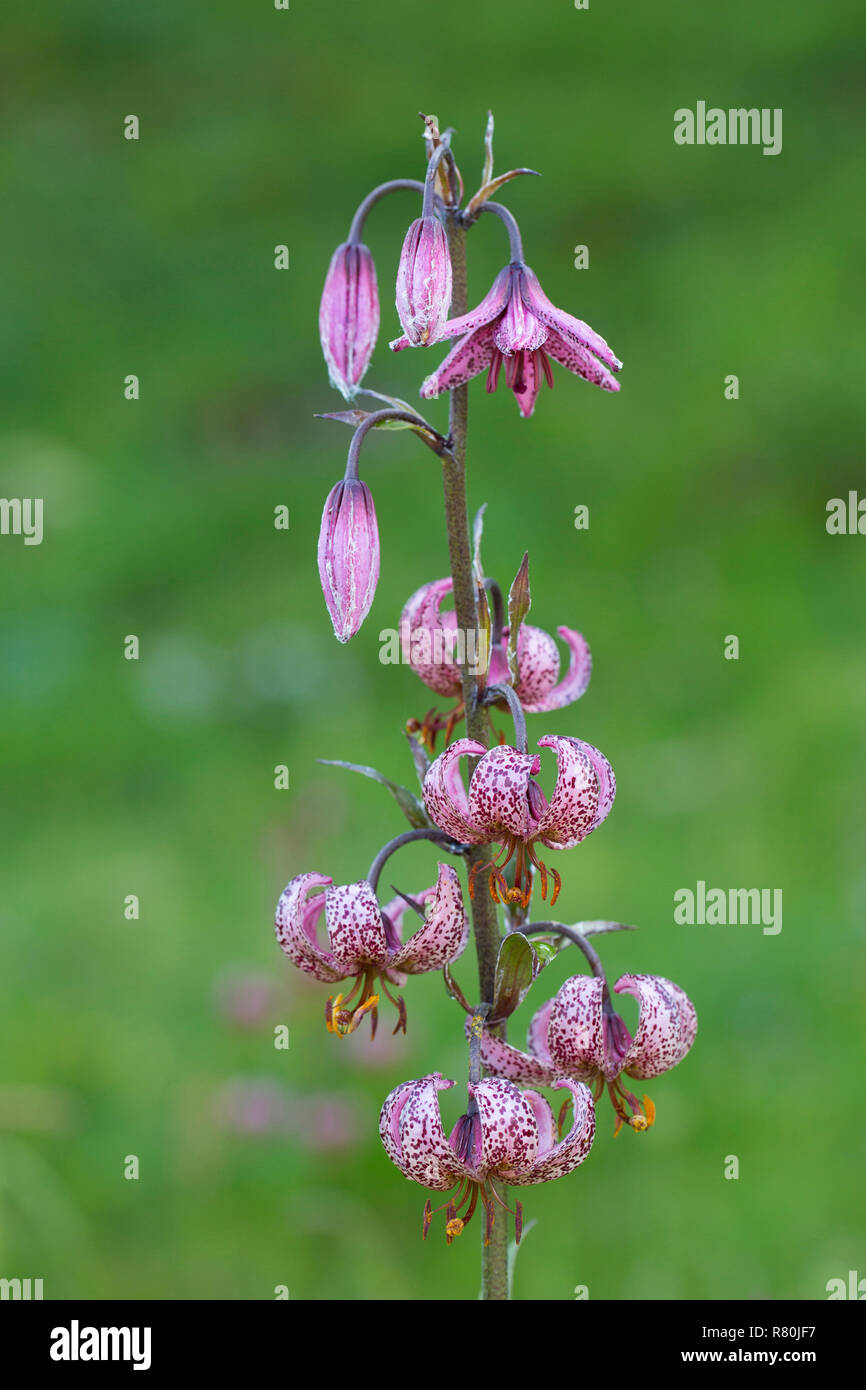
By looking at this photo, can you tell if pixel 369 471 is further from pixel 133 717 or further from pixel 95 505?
pixel 133 717

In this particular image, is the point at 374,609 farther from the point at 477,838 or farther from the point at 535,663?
the point at 477,838

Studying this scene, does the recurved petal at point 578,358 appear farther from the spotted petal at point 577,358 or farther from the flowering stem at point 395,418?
the flowering stem at point 395,418

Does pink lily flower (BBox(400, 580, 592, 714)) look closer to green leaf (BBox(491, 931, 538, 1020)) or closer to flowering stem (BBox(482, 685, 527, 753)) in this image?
flowering stem (BBox(482, 685, 527, 753))

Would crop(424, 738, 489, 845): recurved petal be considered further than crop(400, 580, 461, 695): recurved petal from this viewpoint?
No

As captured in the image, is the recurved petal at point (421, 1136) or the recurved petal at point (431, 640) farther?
the recurved petal at point (431, 640)

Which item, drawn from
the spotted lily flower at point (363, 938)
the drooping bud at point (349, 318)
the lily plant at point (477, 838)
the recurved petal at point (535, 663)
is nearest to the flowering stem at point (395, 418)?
the lily plant at point (477, 838)

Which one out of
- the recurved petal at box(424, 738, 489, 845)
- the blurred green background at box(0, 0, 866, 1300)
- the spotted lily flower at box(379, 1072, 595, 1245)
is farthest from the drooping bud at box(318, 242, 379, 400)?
the blurred green background at box(0, 0, 866, 1300)
